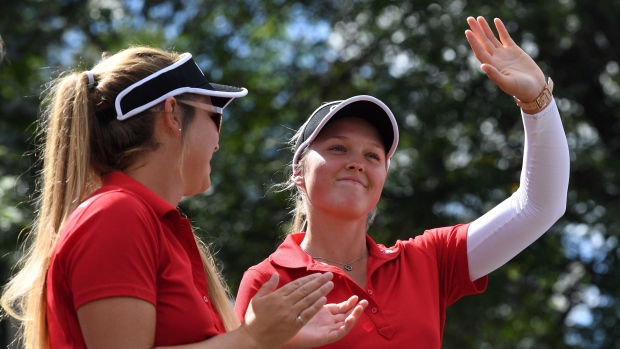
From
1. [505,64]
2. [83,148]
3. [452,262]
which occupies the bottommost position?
[452,262]

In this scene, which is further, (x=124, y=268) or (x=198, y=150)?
(x=198, y=150)

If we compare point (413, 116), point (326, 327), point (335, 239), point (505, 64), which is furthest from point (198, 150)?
point (413, 116)

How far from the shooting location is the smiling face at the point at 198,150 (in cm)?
218

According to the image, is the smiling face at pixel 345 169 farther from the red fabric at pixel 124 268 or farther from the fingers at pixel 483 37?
the red fabric at pixel 124 268

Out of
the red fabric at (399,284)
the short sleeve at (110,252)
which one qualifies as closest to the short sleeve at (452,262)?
the red fabric at (399,284)

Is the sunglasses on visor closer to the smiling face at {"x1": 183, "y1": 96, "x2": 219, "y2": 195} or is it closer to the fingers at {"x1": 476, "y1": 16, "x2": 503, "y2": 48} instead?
the smiling face at {"x1": 183, "y1": 96, "x2": 219, "y2": 195}

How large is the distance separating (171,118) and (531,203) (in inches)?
45.5

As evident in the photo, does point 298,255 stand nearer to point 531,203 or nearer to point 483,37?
point 531,203

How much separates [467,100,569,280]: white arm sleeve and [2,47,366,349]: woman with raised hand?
26.3 inches

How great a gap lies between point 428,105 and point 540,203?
466 cm

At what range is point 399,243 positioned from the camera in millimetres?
2869

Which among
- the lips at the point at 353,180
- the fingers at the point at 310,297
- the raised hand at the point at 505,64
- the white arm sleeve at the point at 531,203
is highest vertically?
the fingers at the point at 310,297

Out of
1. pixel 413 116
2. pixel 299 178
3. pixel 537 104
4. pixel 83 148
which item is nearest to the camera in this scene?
pixel 83 148

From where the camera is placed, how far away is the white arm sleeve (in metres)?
2.69
